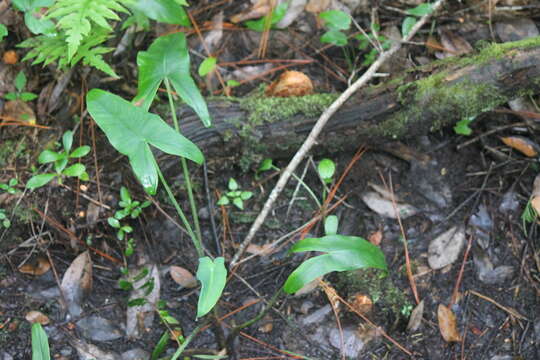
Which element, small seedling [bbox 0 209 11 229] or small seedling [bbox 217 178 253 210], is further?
small seedling [bbox 217 178 253 210]

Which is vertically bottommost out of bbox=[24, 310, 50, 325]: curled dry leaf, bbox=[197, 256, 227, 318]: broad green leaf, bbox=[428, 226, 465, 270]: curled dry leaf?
bbox=[428, 226, 465, 270]: curled dry leaf

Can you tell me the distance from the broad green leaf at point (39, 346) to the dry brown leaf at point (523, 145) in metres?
1.99

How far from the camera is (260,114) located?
2090mm

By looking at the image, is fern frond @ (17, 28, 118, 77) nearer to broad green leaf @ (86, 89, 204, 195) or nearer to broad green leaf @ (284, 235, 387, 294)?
broad green leaf @ (86, 89, 204, 195)

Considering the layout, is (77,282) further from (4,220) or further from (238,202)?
(238,202)

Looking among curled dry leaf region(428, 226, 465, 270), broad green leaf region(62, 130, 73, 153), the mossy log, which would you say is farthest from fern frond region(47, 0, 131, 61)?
curled dry leaf region(428, 226, 465, 270)

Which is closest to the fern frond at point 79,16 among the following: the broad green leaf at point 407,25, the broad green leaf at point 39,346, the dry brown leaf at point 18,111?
the dry brown leaf at point 18,111

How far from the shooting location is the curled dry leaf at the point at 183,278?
1992mm

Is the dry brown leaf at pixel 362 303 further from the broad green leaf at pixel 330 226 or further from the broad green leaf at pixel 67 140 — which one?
the broad green leaf at pixel 67 140

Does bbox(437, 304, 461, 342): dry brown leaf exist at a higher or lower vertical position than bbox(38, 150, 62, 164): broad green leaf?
lower

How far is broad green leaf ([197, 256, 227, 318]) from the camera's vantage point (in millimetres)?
1404

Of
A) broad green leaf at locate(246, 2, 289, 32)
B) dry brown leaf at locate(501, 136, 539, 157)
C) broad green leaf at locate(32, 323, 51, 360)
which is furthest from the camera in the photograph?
broad green leaf at locate(246, 2, 289, 32)

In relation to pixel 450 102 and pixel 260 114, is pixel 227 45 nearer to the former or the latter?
pixel 260 114

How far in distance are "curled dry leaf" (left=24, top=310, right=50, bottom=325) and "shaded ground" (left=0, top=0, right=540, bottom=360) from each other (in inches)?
0.8
